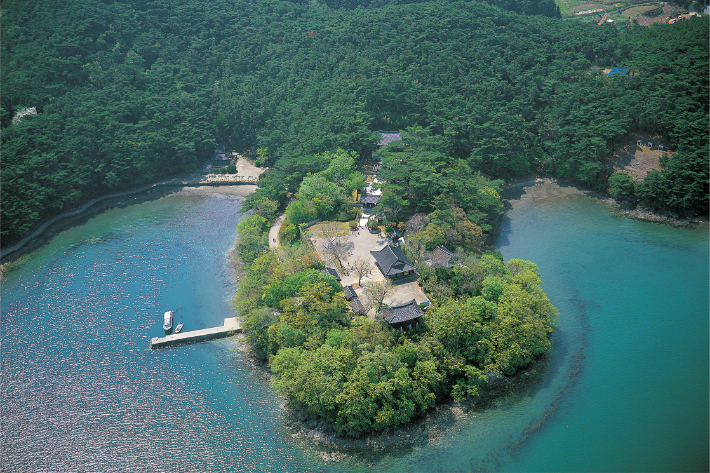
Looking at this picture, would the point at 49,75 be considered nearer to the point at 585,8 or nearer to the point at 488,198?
the point at 488,198

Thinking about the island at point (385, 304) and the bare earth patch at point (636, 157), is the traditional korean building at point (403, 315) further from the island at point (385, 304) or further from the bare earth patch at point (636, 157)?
the bare earth patch at point (636, 157)

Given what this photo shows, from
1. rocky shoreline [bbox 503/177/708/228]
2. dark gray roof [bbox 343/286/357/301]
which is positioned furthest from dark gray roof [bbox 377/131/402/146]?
dark gray roof [bbox 343/286/357/301]

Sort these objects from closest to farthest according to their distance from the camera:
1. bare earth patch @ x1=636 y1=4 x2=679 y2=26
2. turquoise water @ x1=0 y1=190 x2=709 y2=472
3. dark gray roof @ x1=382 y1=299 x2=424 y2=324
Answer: turquoise water @ x1=0 y1=190 x2=709 y2=472, dark gray roof @ x1=382 y1=299 x2=424 y2=324, bare earth patch @ x1=636 y1=4 x2=679 y2=26

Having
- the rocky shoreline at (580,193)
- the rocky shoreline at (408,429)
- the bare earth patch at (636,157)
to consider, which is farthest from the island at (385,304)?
the bare earth patch at (636,157)

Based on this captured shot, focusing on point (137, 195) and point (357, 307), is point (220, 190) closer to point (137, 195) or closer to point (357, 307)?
point (137, 195)

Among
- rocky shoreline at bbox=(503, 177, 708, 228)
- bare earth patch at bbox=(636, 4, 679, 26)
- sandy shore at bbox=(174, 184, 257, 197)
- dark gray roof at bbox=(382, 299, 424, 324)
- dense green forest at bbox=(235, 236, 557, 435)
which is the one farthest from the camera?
bare earth patch at bbox=(636, 4, 679, 26)

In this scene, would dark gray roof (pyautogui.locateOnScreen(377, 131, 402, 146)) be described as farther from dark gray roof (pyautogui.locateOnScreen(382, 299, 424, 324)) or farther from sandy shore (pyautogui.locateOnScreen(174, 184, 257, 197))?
dark gray roof (pyautogui.locateOnScreen(382, 299, 424, 324))

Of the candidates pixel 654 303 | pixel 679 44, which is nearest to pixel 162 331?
pixel 654 303
